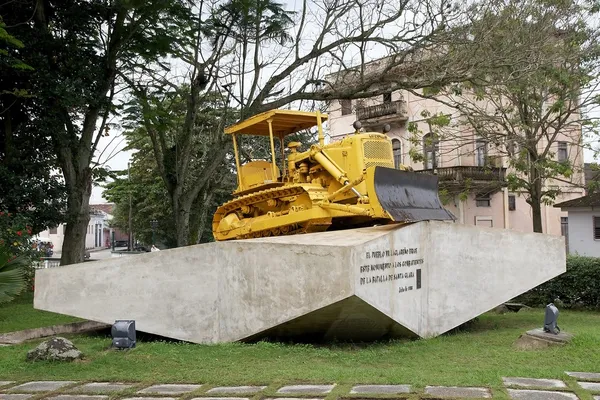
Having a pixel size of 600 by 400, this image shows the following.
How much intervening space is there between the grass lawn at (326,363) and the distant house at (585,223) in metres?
18.7

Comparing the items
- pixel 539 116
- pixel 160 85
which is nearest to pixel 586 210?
pixel 539 116

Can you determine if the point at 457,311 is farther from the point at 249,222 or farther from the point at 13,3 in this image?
the point at 13,3

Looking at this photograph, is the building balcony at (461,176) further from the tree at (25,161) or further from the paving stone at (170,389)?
the paving stone at (170,389)

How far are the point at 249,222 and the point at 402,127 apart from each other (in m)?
20.6

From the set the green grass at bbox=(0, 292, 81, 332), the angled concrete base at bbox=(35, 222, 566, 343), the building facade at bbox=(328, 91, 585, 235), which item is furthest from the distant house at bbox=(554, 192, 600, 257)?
the green grass at bbox=(0, 292, 81, 332)

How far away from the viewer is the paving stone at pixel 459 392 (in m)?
5.52

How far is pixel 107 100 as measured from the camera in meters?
16.1

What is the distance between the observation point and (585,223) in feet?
86.9

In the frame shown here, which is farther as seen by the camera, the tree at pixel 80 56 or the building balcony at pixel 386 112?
the building balcony at pixel 386 112

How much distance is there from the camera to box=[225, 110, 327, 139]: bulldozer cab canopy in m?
12.6

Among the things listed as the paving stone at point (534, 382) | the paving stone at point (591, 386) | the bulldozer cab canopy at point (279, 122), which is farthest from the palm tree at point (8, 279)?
the paving stone at point (591, 386)

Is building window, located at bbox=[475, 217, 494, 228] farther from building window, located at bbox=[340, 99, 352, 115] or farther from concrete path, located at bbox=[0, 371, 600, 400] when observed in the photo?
concrete path, located at bbox=[0, 371, 600, 400]

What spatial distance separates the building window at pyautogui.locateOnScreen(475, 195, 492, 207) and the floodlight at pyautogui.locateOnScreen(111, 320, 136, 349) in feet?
81.4

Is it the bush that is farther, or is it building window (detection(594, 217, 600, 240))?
building window (detection(594, 217, 600, 240))
